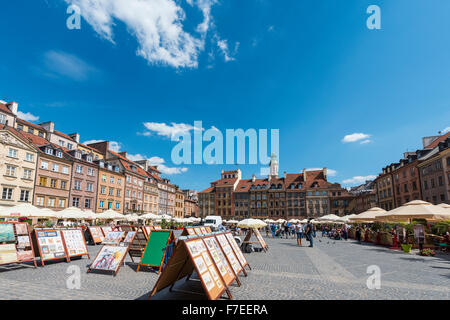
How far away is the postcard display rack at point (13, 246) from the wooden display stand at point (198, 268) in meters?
6.92

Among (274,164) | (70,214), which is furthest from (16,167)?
(274,164)

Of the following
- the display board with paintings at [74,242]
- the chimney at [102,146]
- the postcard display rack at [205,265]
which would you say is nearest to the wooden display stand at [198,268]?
the postcard display rack at [205,265]

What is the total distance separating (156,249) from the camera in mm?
10234

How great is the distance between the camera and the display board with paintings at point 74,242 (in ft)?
38.5

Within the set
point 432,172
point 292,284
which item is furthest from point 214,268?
point 432,172

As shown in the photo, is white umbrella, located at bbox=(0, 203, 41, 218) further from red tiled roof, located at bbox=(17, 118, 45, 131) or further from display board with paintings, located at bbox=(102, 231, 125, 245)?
red tiled roof, located at bbox=(17, 118, 45, 131)

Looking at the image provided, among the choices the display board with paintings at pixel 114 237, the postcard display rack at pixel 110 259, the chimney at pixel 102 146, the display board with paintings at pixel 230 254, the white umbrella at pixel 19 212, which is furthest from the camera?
the chimney at pixel 102 146

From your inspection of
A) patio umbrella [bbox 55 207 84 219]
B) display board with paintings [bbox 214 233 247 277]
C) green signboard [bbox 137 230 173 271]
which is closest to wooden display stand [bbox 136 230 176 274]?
green signboard [bbox 137 230 173 271]

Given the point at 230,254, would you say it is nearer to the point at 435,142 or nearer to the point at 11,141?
the point at 11,141

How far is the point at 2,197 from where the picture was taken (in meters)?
31.8

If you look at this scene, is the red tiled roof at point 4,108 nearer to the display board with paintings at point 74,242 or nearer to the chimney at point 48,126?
the chimney at point 48,126

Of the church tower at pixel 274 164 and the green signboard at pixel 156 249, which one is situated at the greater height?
the church tower at pixel 274 164

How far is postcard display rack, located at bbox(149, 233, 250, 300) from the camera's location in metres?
5.59
